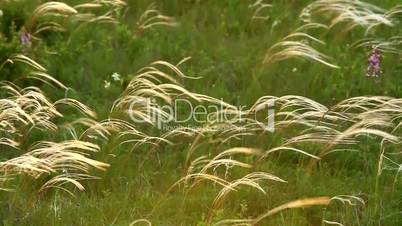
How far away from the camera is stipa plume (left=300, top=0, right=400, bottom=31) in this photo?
295 inches

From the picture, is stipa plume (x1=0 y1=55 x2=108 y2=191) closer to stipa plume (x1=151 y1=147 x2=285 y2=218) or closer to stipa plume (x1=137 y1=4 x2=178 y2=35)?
stipa plume (x1=151 y1=147 x2=285 y2=218)

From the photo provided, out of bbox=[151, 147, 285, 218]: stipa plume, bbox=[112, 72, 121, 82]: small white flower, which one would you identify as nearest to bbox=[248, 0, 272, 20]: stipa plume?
bbox=[112, 72, 121, 82]: small white flower

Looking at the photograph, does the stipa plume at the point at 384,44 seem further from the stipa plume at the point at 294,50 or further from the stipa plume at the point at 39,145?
the stipa plume at the point at 39,145

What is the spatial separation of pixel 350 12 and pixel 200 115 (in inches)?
77.7

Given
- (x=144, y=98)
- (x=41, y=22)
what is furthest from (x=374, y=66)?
(x=41, y=22)

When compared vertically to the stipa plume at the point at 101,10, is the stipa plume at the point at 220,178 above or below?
below

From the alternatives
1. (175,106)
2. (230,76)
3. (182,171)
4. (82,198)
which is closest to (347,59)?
(230,76)

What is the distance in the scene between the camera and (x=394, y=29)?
7973 millimetres

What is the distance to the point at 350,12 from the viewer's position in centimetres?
753

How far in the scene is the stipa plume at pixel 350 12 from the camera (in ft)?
24.6

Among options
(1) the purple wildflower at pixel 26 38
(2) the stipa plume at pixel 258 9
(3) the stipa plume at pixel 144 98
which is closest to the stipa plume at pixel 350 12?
(2) the stipa plume at pixel 258 9

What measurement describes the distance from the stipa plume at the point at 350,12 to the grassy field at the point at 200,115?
0.03 metres

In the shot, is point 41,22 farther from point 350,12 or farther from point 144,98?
point 350,12

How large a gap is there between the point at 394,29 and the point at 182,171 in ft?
11.0
